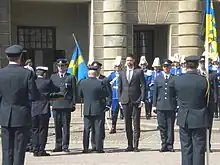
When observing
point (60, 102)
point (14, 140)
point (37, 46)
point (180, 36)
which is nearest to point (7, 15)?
point (37, 46)

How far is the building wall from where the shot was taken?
77.4ft

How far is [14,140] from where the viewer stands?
8766 millimetres

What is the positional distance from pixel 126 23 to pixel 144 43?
2684 millimetres

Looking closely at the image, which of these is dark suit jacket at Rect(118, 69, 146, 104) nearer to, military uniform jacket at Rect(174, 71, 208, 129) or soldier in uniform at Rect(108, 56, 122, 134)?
soldier in uniform at Rect(108, 56, 122, 134)

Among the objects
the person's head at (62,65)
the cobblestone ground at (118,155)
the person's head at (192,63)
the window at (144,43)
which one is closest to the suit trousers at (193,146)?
the person's head at (192,63)

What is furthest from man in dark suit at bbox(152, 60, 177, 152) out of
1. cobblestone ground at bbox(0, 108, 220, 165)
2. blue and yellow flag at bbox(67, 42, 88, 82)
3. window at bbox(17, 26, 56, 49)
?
window at bbox(17, 26, 56, 49)

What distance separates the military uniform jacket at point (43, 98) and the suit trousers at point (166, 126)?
90.6 inches

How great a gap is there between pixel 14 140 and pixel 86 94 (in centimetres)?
382

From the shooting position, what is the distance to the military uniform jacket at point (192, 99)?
30.2 ft

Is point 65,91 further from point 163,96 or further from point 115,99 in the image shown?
point 115,99

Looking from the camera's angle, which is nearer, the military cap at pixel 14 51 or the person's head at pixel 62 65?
the military cap at pixel 14 51

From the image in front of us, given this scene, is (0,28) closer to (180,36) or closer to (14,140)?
(180,36)

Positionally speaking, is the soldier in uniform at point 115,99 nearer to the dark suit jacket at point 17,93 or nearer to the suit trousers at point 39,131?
the suit trousers at point 39,131

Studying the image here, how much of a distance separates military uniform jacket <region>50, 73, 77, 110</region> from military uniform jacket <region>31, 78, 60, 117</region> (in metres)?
0.34
